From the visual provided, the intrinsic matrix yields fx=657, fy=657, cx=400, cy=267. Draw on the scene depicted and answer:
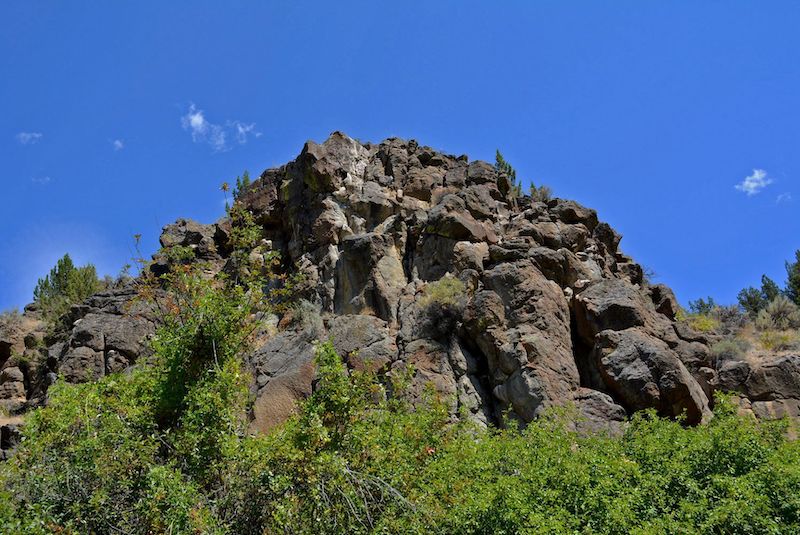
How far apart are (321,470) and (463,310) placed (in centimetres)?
1047

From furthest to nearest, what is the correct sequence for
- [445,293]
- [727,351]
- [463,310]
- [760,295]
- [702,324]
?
[760,295], [702,324], [727,351], [445,293], [463,310]

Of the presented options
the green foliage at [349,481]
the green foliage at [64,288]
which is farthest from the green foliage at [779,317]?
the green foliage at [64,288]

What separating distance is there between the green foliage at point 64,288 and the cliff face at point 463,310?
6.29 meters

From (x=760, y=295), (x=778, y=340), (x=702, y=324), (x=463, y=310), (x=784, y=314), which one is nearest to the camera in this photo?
(x=463, y=310)

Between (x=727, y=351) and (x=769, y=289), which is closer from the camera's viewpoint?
(x=727, y=351)

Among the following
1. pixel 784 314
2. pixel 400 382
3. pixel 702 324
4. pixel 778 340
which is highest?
pixel 784 314

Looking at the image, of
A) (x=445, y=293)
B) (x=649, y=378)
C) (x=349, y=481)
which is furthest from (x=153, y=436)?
(x=649, y=378)

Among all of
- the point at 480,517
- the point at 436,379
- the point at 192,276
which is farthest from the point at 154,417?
the point at 436,379

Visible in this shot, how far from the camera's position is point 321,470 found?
8930 millimetres

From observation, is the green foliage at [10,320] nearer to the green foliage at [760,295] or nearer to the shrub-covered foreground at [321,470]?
the shrub-covered foreground at [321,470]

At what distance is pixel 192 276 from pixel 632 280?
18164 millimetres

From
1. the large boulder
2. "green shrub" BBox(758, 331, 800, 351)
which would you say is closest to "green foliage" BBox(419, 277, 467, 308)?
the large boulder

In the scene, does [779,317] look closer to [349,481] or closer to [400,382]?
[400,382]

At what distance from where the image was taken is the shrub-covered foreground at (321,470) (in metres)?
8.58
